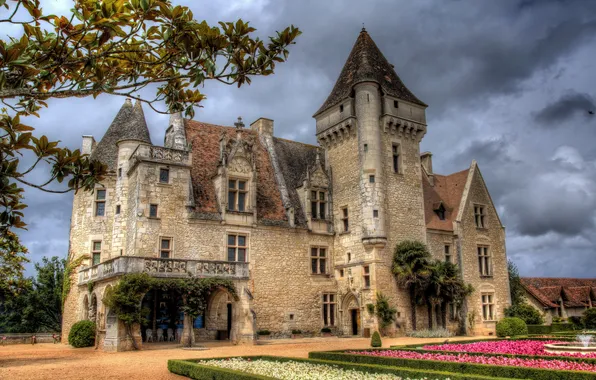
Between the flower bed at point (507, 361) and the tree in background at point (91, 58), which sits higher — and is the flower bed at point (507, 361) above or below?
below

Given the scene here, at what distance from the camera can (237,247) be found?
82.2 feet

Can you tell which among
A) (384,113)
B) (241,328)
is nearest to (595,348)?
(241,328)

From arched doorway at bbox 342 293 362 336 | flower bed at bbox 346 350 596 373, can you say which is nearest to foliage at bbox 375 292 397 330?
arched doorway at bbox 342 293 362 336

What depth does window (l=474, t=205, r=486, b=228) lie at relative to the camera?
3136 centimetres

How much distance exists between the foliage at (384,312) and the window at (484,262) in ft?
26.0

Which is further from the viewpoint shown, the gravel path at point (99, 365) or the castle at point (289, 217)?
the castle at point (289, 217)

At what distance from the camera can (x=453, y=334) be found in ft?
90.6

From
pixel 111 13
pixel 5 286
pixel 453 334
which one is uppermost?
pixel 111 13

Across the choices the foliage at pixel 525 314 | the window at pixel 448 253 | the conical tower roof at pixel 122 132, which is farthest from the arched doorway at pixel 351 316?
the conical tower roof at pixel 122 132

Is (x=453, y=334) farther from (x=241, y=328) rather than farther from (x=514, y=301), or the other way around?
(x=241, y=328)

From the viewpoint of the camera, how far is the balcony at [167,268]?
19.8 m

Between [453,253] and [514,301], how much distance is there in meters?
6.90

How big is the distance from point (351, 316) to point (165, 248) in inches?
409

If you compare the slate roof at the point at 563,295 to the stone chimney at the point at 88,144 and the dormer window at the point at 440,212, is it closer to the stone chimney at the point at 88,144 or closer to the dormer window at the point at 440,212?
the dormer window at the point at 440,212
